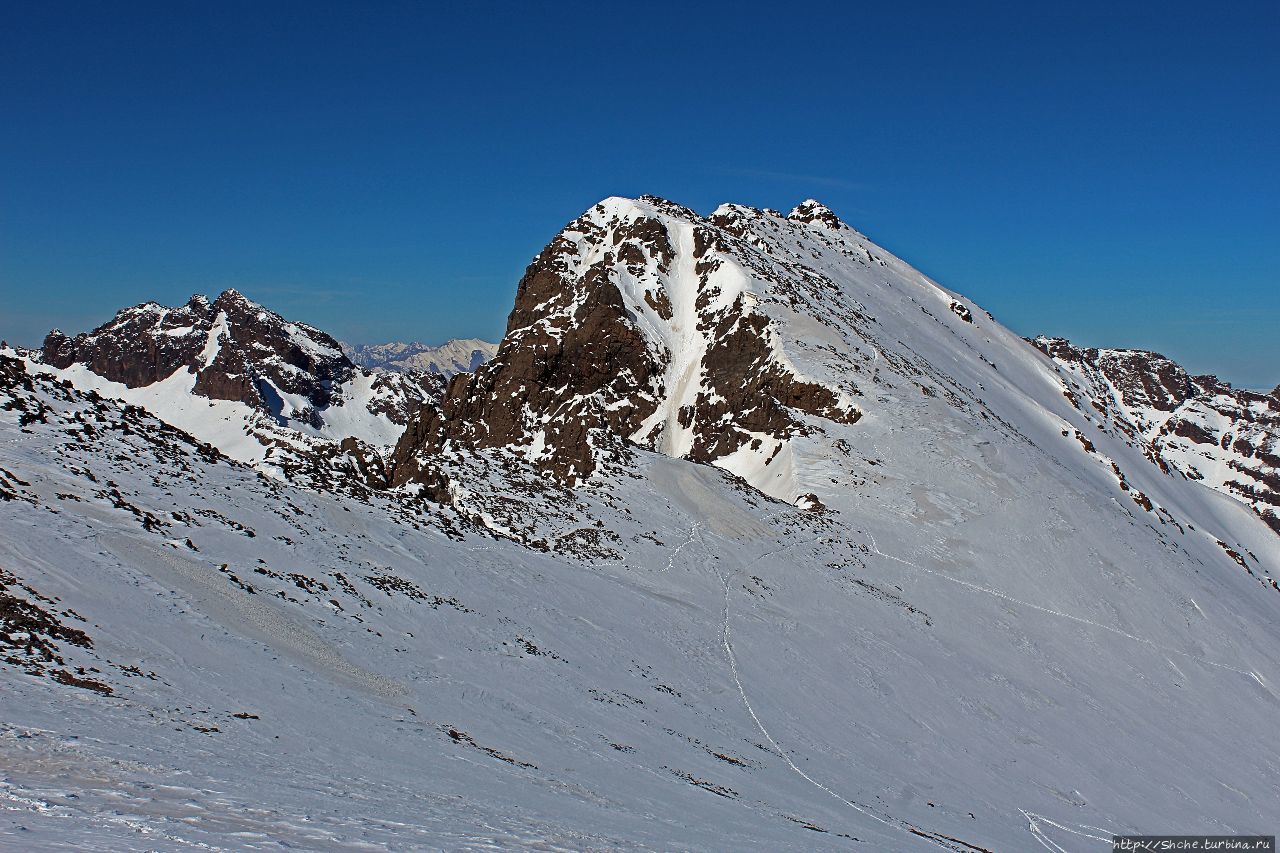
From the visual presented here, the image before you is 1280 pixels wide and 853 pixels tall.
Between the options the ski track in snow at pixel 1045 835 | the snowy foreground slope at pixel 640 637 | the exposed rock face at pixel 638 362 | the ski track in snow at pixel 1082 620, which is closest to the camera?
the snowy foreground slope at pixel 640 637

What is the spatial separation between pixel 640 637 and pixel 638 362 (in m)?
47.7

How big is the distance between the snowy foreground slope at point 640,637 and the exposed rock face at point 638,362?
64 centimetres

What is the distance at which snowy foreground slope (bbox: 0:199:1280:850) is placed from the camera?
43.2 ft

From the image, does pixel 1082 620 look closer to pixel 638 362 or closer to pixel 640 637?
pixel 640 637

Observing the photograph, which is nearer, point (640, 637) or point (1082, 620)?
point (640, 637)

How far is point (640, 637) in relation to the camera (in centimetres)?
2945

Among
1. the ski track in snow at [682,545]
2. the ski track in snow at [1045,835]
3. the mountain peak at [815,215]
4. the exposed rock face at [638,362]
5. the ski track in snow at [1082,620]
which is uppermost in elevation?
the mountain peak at [815,215]

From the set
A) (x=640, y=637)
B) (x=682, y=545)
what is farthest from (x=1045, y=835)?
(x=682, y=545)

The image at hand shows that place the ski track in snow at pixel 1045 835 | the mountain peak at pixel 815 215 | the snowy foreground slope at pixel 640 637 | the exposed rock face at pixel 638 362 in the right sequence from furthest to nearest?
the mountain peak at pixel 815 215 < the exposed rock face at pixel 638 362 < the ski track in snow at pixel 1045 835 < the snowy foreground slope at pixel 640 637

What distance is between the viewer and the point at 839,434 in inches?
2425

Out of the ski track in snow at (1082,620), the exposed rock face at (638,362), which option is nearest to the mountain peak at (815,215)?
the exposed rock face at (638,362)

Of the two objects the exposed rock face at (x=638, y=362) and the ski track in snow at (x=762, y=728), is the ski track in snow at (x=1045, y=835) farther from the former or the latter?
the exposed rock face at (x=638, y=362)

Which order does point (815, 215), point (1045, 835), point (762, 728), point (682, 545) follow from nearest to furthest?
point (1045, 835)
point (762, 728)
point (682, 545)
point (815, 215)

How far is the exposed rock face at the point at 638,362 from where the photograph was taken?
67062mm
